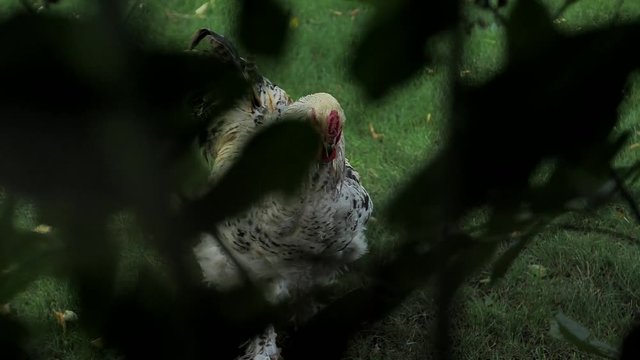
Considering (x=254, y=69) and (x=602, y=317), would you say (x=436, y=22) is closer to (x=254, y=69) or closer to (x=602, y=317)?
(x=254, y=69)

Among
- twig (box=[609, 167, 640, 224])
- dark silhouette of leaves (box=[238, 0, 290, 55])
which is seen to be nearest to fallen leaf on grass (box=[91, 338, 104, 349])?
dark silhouette of leaves (box=[238, 0, 290, 55])

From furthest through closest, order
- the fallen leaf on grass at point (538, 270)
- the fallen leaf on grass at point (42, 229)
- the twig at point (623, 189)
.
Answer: the fallen leaf on grass at point (538, 270)
the twig at point (623, 189)
the fallen leaf on grass at point (42, 229)

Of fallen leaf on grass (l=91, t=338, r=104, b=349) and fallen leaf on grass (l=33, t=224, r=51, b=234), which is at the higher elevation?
fallen leaf on grass (l=33, t=224, r=51, b=234)

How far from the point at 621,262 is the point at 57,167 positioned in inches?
116

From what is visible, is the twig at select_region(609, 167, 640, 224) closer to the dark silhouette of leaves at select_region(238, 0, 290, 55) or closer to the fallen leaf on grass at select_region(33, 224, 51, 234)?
the dark silhouette of leaves at select_region(238, 0, 290, 55)

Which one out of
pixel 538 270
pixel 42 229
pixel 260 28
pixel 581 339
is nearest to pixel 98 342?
pixel 42 229

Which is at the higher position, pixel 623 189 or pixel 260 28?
pixel 260 28

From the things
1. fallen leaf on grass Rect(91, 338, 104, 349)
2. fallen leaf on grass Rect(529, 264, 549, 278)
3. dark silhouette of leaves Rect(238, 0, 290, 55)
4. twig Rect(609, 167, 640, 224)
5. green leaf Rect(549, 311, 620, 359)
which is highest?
dark silhouette of leaves Rect(238, 0, 290, 55)

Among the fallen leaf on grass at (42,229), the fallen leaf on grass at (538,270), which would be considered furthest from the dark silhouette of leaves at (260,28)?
the fallen leaf on grass at (538,270)

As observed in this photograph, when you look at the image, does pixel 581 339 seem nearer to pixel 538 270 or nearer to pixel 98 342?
pixel 98 342

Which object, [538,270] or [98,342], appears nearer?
[98,342]

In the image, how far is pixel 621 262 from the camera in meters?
3.16

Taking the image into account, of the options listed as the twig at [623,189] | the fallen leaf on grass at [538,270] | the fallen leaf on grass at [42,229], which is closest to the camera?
the fallen leaf on grass at [42,229]

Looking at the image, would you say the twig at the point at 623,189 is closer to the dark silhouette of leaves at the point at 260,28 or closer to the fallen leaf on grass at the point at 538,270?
the dark silhouette of leaves at the point at 260,28
